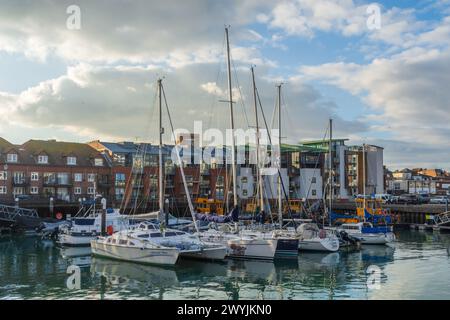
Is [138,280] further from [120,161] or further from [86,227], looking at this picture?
[120,161]

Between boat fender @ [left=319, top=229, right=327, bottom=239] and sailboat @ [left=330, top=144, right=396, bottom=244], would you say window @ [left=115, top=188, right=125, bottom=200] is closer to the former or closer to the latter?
sailboat @ [left=330, top=144, right=396, bottom=244]

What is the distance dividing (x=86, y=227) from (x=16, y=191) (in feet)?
93.1

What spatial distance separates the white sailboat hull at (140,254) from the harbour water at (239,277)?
0.64 metres

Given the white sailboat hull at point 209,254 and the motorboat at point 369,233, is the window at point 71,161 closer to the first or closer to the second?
the motorboat at point 369,233

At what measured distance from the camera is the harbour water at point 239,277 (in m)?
28.2

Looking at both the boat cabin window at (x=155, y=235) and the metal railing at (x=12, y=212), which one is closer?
the boat cabin window at (x=155, y=235)

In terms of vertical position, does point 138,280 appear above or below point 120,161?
below

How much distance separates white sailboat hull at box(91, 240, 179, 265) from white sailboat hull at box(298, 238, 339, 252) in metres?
14.4

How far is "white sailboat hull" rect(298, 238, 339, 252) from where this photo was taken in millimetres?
45812

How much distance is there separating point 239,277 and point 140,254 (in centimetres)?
910

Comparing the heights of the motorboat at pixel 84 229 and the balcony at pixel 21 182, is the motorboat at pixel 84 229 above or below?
below

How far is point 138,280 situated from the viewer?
32594 millimetres

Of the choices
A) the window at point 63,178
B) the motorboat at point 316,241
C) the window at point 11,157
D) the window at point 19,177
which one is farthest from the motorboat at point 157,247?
the window at point 11,157
